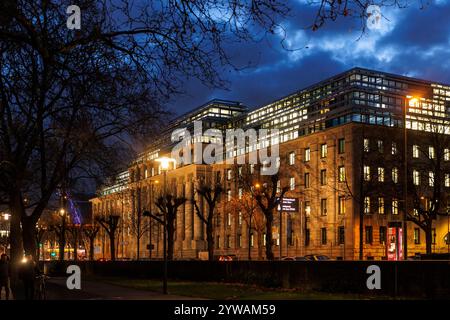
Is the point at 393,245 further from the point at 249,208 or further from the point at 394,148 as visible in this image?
the point at 249,208

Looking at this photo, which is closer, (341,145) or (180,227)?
(341,145)

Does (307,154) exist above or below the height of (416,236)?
above

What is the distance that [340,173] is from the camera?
78.3m

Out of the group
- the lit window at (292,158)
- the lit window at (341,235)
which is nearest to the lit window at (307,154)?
the lit window at (292,158)

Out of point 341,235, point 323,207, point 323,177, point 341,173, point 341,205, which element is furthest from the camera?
point 323,177

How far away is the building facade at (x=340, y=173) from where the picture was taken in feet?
213

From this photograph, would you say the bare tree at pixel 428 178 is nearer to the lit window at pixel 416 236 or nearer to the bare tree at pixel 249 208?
the lit window at pixel 416 236

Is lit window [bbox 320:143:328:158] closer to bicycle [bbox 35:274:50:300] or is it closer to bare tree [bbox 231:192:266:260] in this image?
bare tree [bbox 231:192:266:260]

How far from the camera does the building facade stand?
6481 centimetres

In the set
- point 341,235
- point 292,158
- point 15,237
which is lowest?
point 341,235

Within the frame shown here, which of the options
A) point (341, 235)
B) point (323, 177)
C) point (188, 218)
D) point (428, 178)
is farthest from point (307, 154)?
point (188, 218)

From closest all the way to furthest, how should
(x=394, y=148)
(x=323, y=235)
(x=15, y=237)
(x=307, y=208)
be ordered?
(x=15, y=237), (x=394, y=148), (x=323, y=235), (x=307, y=208)
